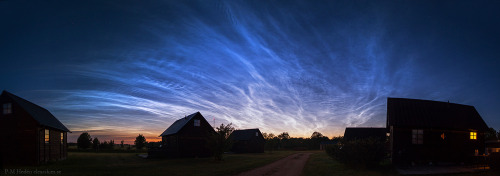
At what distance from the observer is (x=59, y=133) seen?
32.9 m

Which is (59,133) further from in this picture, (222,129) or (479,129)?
(479,129)

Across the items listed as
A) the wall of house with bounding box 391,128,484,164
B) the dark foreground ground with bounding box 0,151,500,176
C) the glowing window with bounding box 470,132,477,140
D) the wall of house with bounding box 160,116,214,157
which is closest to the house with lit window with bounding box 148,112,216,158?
the wall of house with bounding box 160,116,214,157

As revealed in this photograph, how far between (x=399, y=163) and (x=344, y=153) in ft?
23.4

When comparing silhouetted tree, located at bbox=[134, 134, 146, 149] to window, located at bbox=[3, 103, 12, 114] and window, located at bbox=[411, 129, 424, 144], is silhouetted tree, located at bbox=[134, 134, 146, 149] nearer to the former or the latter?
window, located at bbox=[3, 103, 12, 114]

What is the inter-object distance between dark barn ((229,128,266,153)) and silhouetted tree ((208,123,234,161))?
2803 centimetres

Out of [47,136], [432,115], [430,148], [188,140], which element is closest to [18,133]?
[47,136]

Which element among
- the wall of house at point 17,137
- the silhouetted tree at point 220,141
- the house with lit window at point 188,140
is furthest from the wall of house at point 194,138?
the wall of house at point 17,137

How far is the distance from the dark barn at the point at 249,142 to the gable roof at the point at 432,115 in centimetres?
3670

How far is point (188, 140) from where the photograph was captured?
40.2 meters

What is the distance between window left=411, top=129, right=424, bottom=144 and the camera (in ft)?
87.3

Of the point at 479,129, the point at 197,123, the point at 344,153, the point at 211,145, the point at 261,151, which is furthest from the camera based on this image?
the point at 261,151

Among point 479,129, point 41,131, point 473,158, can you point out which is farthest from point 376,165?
point 41,131

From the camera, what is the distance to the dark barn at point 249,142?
202ft

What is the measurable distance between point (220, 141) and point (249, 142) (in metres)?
29.8
